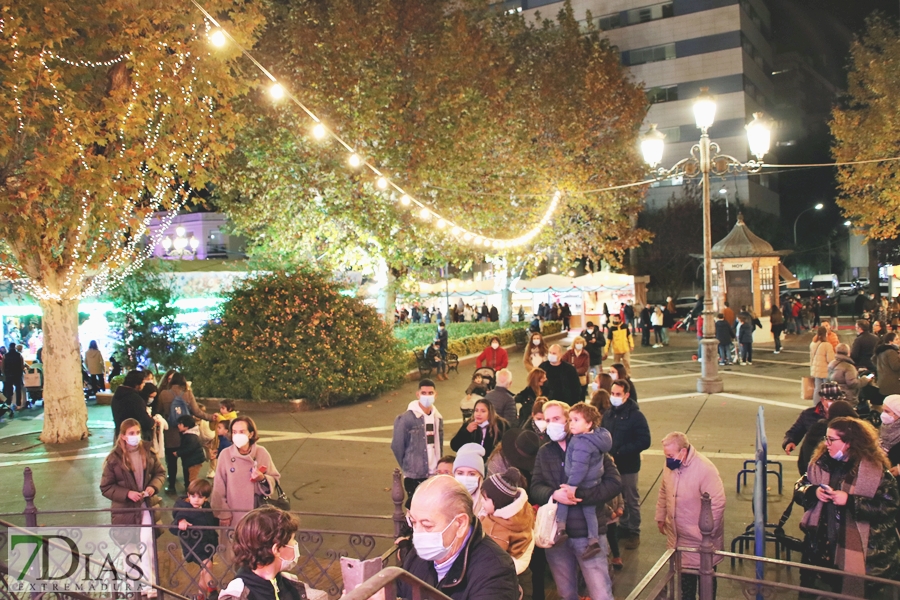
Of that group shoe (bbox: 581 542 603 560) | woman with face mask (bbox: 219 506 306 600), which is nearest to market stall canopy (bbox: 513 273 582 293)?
shoe (bbox: 581 542 603 560)

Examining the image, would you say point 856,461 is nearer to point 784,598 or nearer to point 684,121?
point 784,598

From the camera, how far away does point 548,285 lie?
33500 millimetres

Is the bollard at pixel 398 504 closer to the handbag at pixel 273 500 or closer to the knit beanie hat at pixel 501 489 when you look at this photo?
the knit beanie hat at pixel 501 489

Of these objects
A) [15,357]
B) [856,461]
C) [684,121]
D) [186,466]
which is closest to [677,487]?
[856,461]

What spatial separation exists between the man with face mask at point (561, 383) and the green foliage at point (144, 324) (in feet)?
35.3

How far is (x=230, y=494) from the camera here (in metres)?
6.73

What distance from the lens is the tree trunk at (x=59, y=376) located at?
1388 cm

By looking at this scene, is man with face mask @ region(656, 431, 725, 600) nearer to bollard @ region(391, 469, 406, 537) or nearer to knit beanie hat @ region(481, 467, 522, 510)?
knit beanie hat @ region(481, 467, 522, 510)

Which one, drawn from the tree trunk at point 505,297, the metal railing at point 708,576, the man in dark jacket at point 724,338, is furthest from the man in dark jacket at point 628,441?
the tree trunk at point 505,297

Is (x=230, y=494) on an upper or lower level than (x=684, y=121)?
lower

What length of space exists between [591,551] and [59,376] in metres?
11.6

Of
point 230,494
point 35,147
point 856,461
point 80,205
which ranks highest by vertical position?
point 35,147

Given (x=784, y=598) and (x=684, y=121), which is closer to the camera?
(x=784, y=598)

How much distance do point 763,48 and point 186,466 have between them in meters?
63.9
